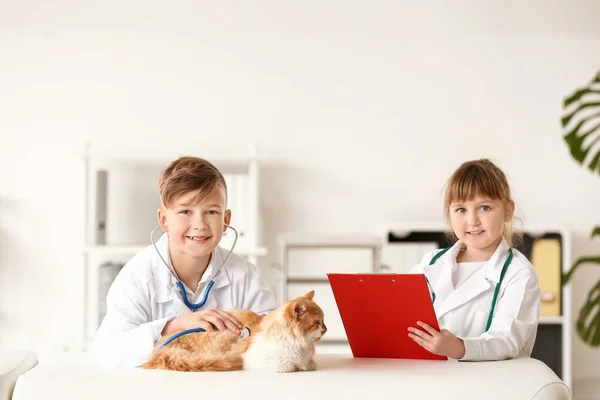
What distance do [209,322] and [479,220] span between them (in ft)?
2.10

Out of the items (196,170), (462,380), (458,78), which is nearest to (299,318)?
(462,380)

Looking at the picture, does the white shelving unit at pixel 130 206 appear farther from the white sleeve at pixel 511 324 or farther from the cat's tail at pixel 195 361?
the cat's tail at pixel 195 361

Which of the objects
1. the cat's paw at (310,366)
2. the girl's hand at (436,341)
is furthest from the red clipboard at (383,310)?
the cat's paw at (310,366)

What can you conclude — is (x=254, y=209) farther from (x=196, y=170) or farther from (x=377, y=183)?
(x=196, y=170)

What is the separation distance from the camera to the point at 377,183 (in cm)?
365

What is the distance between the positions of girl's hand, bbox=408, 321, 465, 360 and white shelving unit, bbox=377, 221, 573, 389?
2074 millimetres

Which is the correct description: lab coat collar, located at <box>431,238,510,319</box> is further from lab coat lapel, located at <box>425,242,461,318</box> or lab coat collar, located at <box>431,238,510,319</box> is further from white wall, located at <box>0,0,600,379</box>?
white wall, located at <box>0,0,600,379</box>

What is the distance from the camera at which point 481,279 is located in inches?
60.4

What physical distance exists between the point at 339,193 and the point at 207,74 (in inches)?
34.1

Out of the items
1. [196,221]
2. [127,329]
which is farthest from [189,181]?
[127,329]

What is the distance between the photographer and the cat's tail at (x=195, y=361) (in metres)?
1.18

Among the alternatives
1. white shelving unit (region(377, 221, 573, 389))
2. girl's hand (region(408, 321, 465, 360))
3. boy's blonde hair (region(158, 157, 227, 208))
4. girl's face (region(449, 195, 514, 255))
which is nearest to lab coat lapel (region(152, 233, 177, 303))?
boy's blonde hair (region(158, 157, 227, 208))

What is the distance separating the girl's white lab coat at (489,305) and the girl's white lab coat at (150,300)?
370mm

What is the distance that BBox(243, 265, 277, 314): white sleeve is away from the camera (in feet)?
5.08
